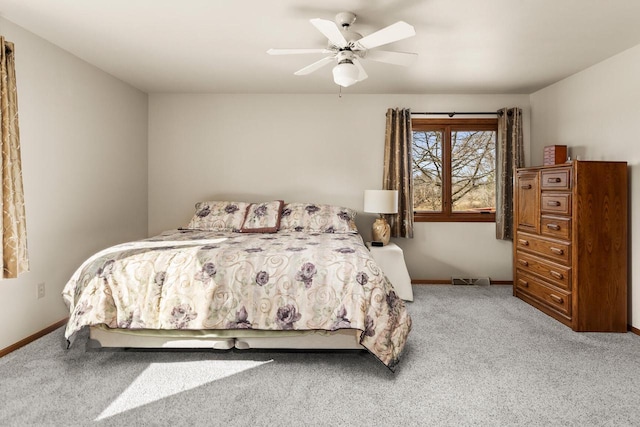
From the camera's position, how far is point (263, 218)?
12.9 ft

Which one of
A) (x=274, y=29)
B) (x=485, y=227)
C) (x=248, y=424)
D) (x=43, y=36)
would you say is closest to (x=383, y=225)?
(x=485, y=227)

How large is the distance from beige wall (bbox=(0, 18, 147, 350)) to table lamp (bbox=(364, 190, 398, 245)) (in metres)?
2.77

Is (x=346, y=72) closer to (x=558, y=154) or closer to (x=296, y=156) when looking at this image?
(x=296, y=156)

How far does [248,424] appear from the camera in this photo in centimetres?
179

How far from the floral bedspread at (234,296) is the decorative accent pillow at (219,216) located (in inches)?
57.7

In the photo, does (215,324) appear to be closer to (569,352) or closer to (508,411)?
(508,411)

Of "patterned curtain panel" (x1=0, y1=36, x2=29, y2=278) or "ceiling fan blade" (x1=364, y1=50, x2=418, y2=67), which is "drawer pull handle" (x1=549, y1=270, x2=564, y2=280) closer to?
"ceiling fan blade" (x1=364, y1=50, x2=418, y2=67)

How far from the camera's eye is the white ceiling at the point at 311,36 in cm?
240

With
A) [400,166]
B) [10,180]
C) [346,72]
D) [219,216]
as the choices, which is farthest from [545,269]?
[10,180]

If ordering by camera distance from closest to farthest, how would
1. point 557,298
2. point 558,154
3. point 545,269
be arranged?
1. point 557,298
2. point 545,269
3. point 558,154

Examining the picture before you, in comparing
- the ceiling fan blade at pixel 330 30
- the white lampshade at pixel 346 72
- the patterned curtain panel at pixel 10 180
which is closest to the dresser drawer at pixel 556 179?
the white lampshade at pixel 346 72

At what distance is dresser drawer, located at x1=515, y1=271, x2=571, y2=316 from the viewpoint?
10.3ft

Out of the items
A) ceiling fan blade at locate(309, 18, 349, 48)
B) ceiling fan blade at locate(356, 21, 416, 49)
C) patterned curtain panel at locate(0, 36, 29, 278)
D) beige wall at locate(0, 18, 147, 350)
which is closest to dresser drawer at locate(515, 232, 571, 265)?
ceiling fan blade at locate(356, 21, 416, 49)

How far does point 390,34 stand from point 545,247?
2.51m
